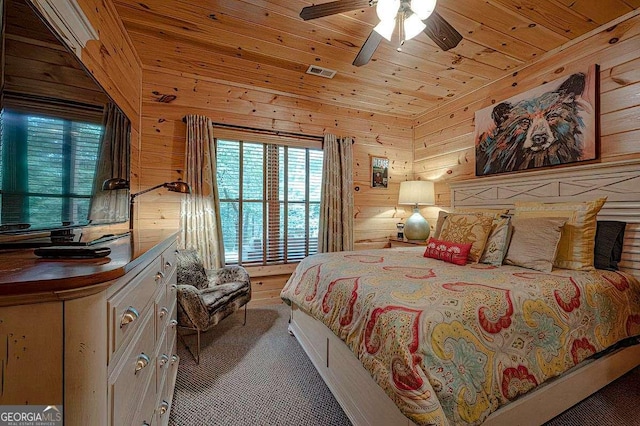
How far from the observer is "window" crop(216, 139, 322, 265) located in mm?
3019

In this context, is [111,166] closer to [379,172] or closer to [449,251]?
[449,251]

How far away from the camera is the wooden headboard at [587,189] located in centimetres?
182

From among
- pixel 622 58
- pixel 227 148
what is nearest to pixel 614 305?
pixel 622 58

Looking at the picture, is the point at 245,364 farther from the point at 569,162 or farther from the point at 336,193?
the point at 569,162

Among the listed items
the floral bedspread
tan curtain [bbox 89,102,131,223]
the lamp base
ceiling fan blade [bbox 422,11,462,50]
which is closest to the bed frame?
the floral bedspread

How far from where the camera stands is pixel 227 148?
298 cm

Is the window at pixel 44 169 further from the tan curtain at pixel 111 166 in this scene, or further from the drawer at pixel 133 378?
the drawer at pixel 133 378

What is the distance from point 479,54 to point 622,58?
3.22 ft

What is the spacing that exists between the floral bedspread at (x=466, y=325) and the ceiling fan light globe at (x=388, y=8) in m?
1.54

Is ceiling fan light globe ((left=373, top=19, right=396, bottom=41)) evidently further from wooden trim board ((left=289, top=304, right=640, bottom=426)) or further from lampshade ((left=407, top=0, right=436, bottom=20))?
wooden trim board ((left=289, top=304, right=640, bottom=426))

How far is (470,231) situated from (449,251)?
0.27m

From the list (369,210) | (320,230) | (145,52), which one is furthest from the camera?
(369,210)

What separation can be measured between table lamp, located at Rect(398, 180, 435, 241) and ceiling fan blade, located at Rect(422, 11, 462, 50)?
1801 mm

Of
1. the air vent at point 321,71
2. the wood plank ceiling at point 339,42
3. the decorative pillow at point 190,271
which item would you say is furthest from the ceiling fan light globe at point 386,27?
the decorative pillow at point 190,271
